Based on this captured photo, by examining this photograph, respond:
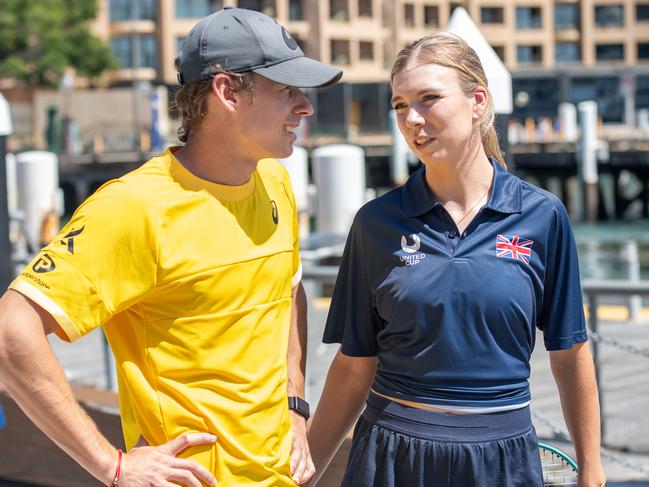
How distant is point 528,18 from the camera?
89.6 meters

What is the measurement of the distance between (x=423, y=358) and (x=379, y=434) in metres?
0.22

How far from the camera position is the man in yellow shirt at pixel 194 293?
97.7 inches

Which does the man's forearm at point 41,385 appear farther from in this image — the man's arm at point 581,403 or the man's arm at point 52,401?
the man's arm at point 581,403

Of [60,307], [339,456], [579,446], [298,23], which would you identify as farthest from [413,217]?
[298,23]

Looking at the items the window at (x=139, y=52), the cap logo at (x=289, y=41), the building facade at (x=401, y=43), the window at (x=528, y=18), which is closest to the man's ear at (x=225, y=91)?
the cap logo at (x=289, y=41)

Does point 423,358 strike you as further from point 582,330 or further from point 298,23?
point 298,23

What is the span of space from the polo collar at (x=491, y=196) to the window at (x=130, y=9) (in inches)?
2792

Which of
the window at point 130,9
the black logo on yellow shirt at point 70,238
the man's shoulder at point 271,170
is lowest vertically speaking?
the black logo on yellow shirt at point 70,238

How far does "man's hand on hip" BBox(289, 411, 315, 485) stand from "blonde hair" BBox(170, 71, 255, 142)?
0.73m

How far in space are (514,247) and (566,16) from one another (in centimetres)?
9270

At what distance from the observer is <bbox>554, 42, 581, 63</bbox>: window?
90625 mm

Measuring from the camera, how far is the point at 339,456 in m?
4.39

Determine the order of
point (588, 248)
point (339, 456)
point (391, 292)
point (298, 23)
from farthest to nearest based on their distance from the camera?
point (298, 23) → point (588, 248) → point (339, 456) → point (391, 292)

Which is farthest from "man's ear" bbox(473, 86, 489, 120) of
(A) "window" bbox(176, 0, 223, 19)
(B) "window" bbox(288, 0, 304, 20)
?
(B) "window" bbox(288, 0, 304, 20)
